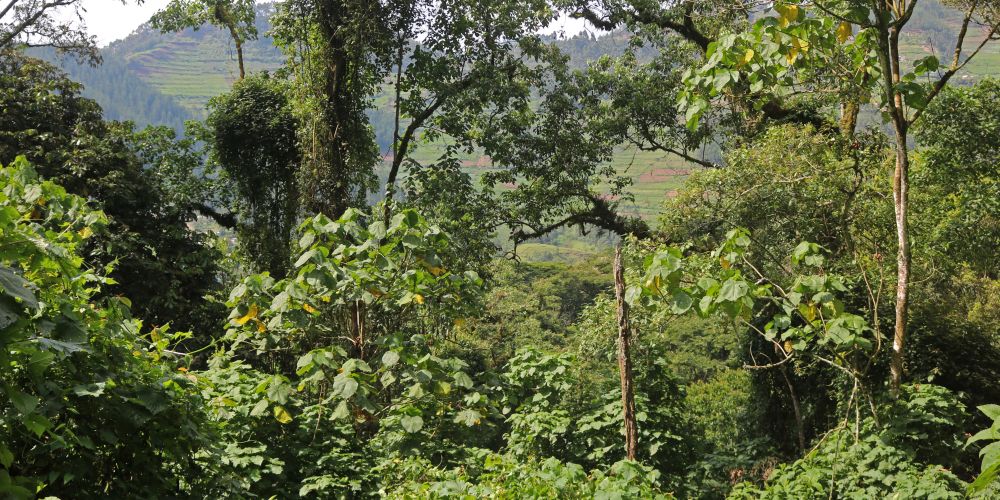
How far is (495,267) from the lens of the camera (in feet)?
40.7

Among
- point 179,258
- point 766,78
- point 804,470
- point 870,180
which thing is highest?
point 766,78

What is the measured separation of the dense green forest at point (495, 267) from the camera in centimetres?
333

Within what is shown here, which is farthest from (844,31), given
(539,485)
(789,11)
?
(539,485)

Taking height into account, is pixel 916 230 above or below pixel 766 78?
below

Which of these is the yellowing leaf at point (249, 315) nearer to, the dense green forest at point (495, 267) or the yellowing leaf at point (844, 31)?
the dense green forest at point (495, 267)

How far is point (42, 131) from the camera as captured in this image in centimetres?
959

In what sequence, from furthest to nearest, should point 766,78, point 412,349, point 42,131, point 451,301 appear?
point 42,131, point 451,301, point 412,349, point 766,78

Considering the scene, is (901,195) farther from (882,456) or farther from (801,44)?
(882,456)

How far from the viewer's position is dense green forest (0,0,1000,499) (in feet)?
10.9

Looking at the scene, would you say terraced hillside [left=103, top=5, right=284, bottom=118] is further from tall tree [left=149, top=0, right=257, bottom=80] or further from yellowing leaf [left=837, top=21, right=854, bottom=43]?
yellowing leaf [left=837, top=21, right=854, bottom=43]

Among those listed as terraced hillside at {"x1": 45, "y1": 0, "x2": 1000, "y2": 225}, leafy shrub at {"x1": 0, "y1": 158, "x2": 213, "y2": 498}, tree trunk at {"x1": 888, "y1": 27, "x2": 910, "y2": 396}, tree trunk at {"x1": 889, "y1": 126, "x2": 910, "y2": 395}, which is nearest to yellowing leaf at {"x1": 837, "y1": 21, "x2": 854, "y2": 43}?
tree trunk at {"x1": 888, "y1": 27, "x2": 910, "y2": 396}

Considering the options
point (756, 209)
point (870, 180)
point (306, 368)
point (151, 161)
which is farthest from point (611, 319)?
point (151, 161)

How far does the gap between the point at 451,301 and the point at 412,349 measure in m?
0.70

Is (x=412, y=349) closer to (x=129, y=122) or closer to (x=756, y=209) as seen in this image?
(x=756, y=209)
